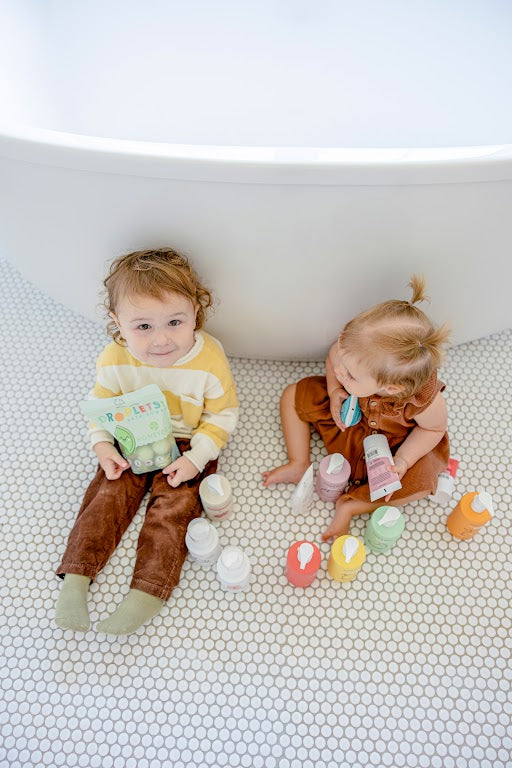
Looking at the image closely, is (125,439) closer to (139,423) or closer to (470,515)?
(139,423)

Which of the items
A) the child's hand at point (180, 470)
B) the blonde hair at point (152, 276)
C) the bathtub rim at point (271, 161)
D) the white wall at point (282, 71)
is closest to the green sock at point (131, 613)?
the child's hand at point (180, 470)

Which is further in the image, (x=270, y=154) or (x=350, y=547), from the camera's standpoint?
(x=350, y=547)

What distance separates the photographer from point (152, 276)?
101 cm

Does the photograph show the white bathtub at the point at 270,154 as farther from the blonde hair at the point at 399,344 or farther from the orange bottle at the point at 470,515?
the orange bottle at the point at 470,515

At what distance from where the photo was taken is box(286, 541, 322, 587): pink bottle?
1081 millimetres

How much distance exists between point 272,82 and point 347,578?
1369 mm

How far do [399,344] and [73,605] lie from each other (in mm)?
792

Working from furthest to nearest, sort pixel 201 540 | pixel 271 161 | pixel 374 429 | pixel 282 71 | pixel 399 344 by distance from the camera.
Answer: pixel 282 71 → pixel 374 429 → pixel 201 540 → pixel 399 344 → pixel 271 161

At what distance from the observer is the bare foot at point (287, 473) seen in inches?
51.3

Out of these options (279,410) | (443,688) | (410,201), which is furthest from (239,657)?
(410,201)

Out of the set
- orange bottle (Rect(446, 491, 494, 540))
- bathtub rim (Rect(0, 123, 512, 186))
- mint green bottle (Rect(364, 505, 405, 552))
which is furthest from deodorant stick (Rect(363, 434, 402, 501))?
bathtub rim (Rect(0, 123, 512, 186))

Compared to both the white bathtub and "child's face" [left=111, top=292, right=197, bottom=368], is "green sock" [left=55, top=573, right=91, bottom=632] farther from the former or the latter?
the white bathtub

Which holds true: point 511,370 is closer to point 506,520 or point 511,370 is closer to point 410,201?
point 506,520

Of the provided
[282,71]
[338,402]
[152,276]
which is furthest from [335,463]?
[282,71]
